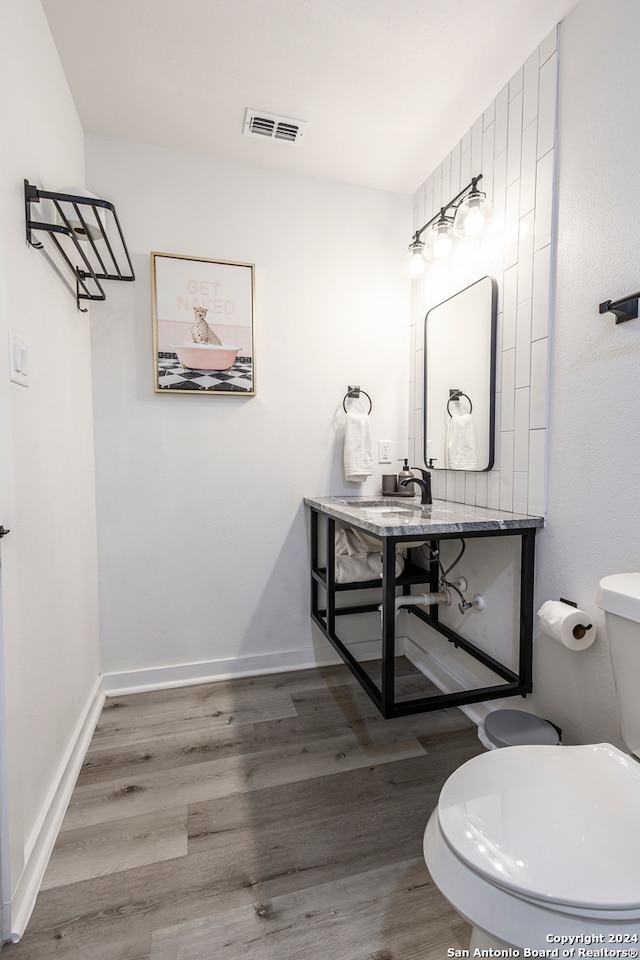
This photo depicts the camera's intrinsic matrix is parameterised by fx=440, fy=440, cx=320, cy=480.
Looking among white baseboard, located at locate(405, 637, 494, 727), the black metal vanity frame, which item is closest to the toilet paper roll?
the black metal vanity frame

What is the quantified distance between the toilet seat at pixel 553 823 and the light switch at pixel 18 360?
50.6 inches

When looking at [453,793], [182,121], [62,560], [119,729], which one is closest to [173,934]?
[453,793]

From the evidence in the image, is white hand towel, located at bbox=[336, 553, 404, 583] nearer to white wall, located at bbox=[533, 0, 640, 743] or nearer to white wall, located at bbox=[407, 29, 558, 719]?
white wall, located at bbox=[407, 29, 558, 719]

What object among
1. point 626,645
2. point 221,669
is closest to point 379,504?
point 221,669

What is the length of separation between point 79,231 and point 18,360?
52 cm

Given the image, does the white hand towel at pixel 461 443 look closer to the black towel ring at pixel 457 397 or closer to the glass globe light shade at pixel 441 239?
the black towel ring at pixel 457 397

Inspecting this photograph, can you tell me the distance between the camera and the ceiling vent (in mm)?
1708

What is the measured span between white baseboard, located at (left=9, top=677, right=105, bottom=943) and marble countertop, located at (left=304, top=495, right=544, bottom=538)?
117 cm

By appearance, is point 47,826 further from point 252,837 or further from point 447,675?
point 447,675

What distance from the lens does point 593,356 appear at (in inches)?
48.8

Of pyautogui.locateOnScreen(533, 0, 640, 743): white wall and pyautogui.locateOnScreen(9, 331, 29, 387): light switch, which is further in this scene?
pyautogui.locateOnScreen(533, 0, 640, 743): white wall

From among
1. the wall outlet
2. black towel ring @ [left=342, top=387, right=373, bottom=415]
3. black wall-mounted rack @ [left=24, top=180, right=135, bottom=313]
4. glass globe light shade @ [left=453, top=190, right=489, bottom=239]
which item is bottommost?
the wall outlet

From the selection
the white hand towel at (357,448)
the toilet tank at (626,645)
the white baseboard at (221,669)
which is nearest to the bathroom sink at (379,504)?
the white hand towel at (357,448)

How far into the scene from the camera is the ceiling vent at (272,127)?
5.60 feet
